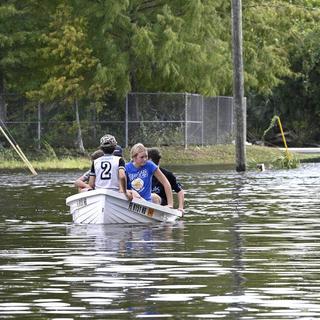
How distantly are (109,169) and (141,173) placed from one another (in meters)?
0.58

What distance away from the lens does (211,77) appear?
60594mm

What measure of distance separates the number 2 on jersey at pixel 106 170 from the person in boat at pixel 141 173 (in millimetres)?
413

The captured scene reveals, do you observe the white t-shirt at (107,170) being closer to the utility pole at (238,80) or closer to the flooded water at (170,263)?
the flooded water at (170,263)

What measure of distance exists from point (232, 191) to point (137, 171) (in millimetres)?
11380

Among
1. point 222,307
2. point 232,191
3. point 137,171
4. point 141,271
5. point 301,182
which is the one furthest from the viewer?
point 301,182

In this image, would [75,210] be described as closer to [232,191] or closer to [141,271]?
[141,271]

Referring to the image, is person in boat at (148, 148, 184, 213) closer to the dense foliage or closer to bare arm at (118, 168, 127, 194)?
bare arm at (118, 168, 127, 194)

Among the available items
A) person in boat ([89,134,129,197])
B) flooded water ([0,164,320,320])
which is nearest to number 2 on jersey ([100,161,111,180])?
person in boat ([89,134,129,197])

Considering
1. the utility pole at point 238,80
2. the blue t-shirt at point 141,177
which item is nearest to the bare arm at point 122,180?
the blue t-shirt at point 141,177

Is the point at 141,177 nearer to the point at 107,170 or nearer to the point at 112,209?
the point at 107,170

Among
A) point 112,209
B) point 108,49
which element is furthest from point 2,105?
point 112,209

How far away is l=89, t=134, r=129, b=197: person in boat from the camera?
24078 millimetres

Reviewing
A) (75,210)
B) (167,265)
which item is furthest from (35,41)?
(167,265)

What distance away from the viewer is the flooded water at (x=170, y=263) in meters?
13.2
